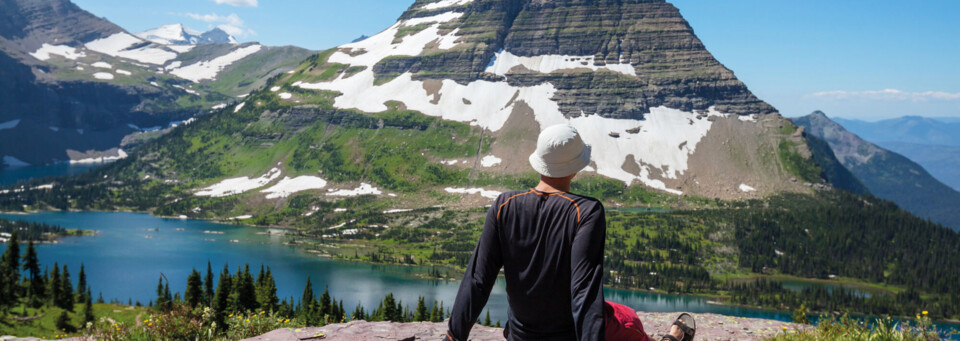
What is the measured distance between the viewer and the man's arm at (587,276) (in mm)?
5637

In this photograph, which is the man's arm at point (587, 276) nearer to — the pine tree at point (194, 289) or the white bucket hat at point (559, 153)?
the white bucket hat at point (559, 153)


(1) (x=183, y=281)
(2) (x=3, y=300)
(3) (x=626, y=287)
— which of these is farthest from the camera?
(3) (x=626, y=287)

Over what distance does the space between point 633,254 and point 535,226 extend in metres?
167

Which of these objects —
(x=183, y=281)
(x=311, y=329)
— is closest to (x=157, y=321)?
(x=311, y=329)

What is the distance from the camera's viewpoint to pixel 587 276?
571cm

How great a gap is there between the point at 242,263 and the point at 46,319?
246 ft

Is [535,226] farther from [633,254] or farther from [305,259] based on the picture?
[633,254]

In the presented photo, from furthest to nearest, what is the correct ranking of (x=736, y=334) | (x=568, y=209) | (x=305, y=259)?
(x=305, y=259) < (x=736, y=334) < (x=568, y=209)

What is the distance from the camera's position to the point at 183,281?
12706cm

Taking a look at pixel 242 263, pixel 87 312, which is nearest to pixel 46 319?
pixel 87 312

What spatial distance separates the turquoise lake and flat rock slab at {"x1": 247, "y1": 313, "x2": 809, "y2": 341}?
86.8 metres

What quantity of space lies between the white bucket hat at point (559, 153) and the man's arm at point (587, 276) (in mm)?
549

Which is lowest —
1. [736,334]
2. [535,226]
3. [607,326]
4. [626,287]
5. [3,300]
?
[626,287]

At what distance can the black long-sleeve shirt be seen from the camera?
570 centimetres
